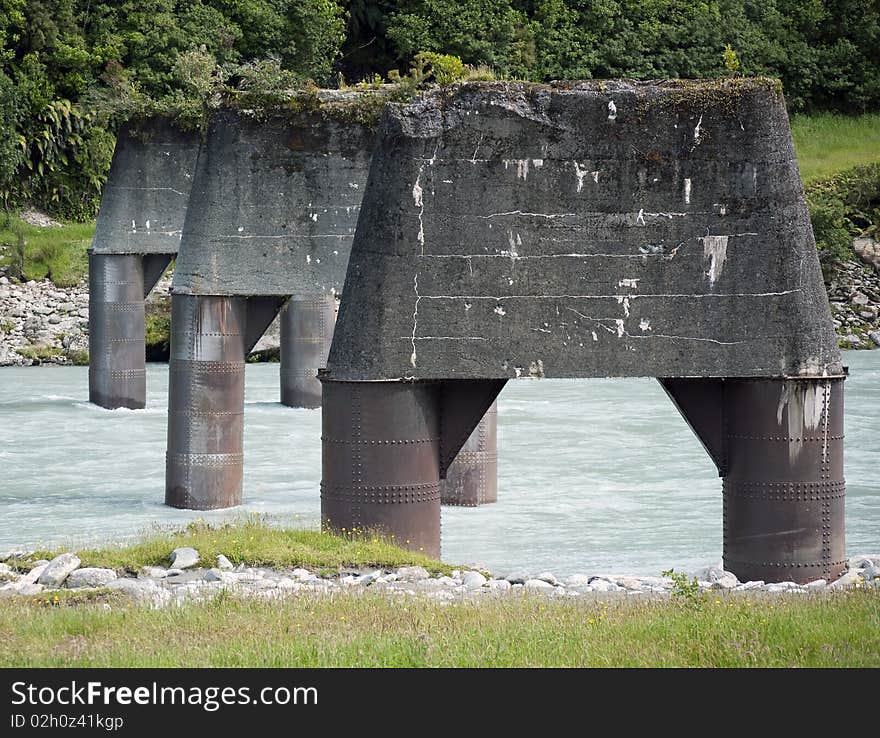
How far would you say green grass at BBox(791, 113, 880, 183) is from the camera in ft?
216

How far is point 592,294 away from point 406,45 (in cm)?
5689

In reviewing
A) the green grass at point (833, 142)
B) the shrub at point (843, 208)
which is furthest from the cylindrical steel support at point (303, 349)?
the green grass at point (833, 142)

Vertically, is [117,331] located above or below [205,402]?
above

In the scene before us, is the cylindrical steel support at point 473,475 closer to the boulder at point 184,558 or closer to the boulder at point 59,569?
the boulder at point 184,558

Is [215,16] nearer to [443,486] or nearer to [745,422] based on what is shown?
[443,486]

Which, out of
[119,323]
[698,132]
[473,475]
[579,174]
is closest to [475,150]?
[579,174]

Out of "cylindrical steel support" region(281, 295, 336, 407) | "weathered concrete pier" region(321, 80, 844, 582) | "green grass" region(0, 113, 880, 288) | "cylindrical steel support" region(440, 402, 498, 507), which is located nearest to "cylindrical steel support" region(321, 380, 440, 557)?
"weathered concrete pier" region(321, 80, 844, 582)

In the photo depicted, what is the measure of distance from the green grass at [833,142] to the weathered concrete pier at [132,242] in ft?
110

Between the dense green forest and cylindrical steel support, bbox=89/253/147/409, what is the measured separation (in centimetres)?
2667

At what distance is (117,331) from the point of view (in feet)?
132

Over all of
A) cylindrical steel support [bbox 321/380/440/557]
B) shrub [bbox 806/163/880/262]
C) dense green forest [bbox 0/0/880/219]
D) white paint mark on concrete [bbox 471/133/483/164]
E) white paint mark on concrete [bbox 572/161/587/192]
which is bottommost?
cylindrical steel support [bbox 321/380/440/557]

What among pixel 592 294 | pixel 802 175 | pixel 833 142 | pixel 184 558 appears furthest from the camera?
pixel 833 142

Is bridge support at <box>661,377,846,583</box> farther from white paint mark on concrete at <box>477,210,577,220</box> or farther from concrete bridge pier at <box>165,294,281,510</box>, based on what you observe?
concrete bridge pier at <box>165,294,281,510</box>

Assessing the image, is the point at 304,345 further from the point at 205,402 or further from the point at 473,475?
the point at 473,475
